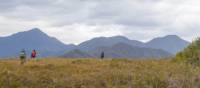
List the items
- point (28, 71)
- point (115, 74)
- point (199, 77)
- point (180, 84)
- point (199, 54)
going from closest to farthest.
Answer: point (180, 84), point (199, 77), point (115, 74), point (28, 71), point (199, 54)

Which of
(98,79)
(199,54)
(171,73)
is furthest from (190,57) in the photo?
(98,79)

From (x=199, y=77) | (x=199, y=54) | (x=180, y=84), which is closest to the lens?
(x=180, y=84)

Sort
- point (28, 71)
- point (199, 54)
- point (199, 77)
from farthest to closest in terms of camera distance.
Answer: point (199, 54) < point (28, 71) < point (199, 77)

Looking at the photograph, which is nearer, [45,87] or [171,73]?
[45,87]

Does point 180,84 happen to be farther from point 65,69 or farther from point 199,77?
point 65,69

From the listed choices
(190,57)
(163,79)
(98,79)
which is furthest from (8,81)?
(190,57)

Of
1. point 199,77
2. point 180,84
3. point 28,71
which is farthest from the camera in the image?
point 28,71

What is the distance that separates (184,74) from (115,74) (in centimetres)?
414

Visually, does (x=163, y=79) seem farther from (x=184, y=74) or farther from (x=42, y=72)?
(x=42, y=72)

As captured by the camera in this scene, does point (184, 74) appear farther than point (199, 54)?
No

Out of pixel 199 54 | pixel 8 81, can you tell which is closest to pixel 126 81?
pixel 8 81

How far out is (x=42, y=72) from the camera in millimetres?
34000

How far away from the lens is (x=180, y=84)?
28.3 m

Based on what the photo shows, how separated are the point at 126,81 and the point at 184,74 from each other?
11.3ft
